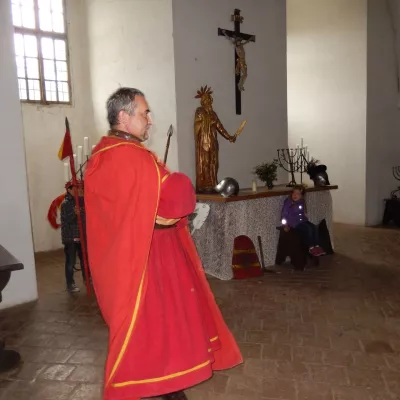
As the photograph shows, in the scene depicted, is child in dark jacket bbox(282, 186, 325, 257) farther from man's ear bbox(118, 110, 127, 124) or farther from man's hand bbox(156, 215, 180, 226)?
man's ear bbox(118, 110, 127, 124)

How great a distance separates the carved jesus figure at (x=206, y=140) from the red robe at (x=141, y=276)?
3.40 metres

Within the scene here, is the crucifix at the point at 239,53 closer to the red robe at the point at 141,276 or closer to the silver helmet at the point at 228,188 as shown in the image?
the silver helmet at the point at 228,188

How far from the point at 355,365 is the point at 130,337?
173 centimetres

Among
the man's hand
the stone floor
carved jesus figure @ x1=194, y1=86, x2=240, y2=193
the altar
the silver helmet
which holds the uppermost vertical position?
carved jesus figure @ x1=194, y1=86, x2=240, y2=193

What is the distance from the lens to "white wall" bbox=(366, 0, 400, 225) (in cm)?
855

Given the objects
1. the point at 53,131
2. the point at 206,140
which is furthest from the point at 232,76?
the point at 53,131

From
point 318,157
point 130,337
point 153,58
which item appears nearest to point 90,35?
point 153,58

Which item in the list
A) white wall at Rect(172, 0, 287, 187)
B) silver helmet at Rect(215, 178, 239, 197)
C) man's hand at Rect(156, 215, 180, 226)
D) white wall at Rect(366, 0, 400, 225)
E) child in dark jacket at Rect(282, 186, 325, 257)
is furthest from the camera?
white wall at Rect(366, 0, 400, 225)

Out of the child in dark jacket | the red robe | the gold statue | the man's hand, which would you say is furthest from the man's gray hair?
the child in dark jacket

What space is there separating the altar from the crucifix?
4.97ft

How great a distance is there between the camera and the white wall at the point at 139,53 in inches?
229

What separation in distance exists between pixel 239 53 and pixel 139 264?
15.9ft

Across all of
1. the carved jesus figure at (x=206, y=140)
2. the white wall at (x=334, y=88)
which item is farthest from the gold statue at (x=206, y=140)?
the white wall at (x=334, y=88)

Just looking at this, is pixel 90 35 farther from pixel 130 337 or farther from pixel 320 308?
pixel 130 337
